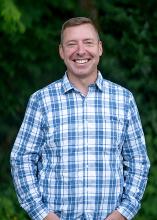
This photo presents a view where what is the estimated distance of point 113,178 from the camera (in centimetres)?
323

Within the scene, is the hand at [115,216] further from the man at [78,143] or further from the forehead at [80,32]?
the forehead at [80,32]

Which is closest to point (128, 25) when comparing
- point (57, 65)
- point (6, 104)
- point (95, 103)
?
point (57, 65)

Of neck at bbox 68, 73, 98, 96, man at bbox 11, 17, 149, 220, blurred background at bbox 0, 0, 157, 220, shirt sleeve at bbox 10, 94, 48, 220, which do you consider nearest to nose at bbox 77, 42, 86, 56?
man at bbox 11, 17, 149, 220

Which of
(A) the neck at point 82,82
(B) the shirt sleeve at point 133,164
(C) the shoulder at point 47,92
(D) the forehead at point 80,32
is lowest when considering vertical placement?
(B) the shirt sleeve at point 133,164

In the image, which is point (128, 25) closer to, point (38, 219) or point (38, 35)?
point (38, 35)

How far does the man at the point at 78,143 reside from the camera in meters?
3.19

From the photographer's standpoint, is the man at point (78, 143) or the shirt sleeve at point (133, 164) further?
the shirt sleeve at point (133, 164)

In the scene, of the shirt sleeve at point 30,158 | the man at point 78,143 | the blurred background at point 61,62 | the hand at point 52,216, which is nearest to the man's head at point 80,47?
the man at point 78,143

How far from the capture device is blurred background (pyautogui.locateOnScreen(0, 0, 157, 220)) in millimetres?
7086

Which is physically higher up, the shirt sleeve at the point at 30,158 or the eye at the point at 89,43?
the eye at the point at 89,43

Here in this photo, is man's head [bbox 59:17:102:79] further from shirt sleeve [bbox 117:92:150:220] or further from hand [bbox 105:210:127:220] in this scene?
hand [bbox 105:210:127:220]

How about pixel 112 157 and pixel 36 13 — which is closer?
pixel 112 157

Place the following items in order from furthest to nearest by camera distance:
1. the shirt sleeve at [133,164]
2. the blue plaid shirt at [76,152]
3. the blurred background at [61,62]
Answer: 1. the blurred background at [61,62]
2. the shirt sleeve at [133,164]
3. the blue plaid shirt at [76,152]

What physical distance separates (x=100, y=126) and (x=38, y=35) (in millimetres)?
3947
